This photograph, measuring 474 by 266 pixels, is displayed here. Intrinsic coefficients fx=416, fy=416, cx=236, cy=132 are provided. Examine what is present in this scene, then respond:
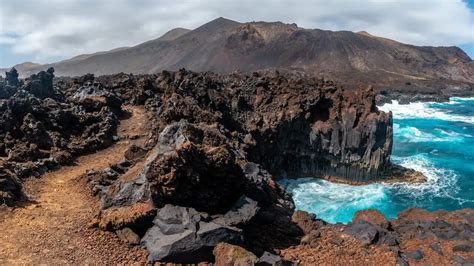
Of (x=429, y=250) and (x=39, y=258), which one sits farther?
(x=429, y=250)

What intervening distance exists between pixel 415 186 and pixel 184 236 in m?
22.2

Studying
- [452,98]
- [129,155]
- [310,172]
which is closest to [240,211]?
[129,155]

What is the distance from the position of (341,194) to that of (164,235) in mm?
18276

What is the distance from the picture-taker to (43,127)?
16.2 metres

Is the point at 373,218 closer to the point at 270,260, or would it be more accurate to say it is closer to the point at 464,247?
the point at 464,247

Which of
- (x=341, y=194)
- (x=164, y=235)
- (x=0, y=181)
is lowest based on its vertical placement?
(x=341, y=194)

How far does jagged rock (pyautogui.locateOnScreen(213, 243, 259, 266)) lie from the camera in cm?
773

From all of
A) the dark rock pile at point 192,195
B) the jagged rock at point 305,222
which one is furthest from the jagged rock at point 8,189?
the jagged rock at point 305,222

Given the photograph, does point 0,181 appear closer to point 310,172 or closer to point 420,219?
point 420,219

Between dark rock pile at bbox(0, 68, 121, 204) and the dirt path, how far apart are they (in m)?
0.71

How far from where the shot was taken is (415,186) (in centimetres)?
2681

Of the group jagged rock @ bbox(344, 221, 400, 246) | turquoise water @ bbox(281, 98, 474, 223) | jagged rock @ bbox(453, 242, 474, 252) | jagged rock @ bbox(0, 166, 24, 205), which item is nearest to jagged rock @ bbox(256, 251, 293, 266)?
jagged rock @ bbox(344, 221, 400, 246)

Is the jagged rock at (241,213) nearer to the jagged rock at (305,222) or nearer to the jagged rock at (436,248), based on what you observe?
the jagged rock at (305,222)

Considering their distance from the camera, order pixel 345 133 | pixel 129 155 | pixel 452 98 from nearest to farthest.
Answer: pixel 129 155 < pixel 345 133 < pixel 452 98
